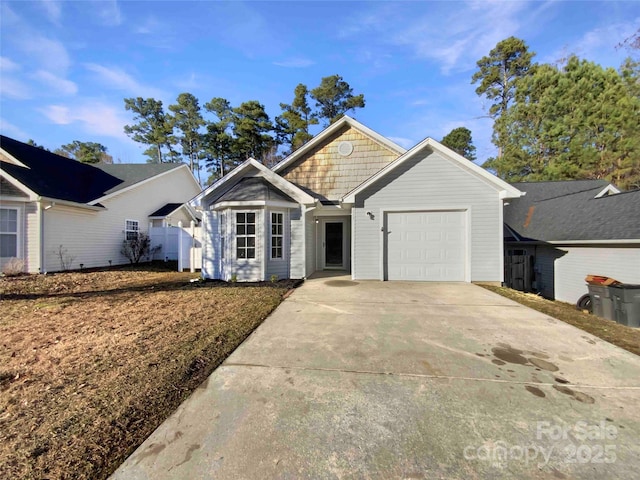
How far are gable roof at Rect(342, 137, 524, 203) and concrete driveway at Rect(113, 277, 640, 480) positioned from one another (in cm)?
519

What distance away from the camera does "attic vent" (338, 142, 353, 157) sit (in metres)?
11.5

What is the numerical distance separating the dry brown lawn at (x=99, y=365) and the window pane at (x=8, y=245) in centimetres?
502

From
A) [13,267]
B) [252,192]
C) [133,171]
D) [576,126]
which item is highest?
[576,126]

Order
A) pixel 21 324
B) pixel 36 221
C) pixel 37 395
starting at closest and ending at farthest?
pixel 37 395 < pixel 21 324 < pixel 36 221

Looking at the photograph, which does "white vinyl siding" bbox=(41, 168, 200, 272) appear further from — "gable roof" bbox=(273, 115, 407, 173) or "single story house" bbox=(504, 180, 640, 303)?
"single story house" bbox=(504, 180, 640, 303)

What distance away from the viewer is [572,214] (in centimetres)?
1218

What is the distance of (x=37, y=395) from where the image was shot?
2783mm

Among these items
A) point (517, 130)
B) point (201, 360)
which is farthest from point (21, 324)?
point (517, 130)

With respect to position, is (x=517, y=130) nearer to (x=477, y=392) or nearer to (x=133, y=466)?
(x=477, y=392)

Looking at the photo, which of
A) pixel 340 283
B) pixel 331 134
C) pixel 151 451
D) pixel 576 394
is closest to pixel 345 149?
pixel 331 134

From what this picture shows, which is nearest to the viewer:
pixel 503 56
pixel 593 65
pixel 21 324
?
pixel 21 324

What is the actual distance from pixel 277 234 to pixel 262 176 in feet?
6.91

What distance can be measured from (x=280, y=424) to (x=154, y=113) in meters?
39.9

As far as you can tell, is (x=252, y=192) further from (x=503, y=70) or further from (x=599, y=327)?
(x=503, y=70)
